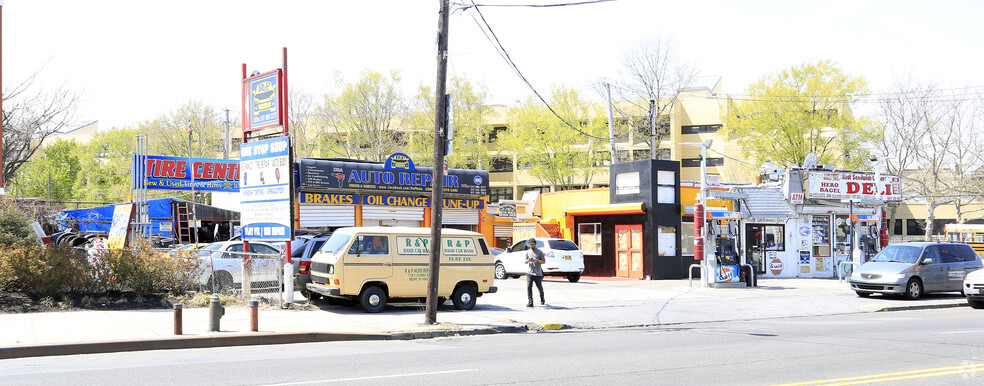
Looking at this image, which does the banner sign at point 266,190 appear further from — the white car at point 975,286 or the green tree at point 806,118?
the green tree at point 806,118

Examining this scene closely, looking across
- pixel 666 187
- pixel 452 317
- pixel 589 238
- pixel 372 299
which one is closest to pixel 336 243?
pixel 372 299

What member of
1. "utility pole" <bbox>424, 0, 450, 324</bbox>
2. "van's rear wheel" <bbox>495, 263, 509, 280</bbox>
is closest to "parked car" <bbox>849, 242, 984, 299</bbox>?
"van's rear wheel" <bbox>495, 263, 509, 280</bbox>

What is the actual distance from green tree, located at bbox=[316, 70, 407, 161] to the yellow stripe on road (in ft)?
138

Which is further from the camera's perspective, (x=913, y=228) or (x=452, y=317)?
(x=913, y=228)

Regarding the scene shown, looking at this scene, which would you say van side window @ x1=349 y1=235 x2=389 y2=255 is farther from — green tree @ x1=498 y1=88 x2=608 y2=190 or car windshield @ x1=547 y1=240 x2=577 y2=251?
green tree @ x1=498 y1=88 x2=608 y2=190

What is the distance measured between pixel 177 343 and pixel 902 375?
10.1m

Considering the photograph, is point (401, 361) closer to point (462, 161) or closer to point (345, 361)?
point (345, 361)

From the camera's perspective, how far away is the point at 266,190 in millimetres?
17625

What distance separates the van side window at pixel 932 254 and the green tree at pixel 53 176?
5778cm

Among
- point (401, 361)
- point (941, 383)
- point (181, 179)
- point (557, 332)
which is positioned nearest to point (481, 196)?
point (181, 179)

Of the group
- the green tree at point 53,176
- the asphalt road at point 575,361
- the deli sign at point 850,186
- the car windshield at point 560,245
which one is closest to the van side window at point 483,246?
the asphalt road at point 575,361

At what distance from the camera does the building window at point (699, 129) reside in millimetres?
64312

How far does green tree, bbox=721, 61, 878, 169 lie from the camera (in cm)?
4462

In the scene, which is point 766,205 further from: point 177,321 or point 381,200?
point 177,321
